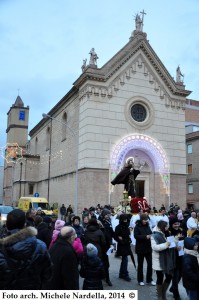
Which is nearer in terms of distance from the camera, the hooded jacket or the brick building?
the hooded jacket

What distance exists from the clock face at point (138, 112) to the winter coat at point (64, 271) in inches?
1080

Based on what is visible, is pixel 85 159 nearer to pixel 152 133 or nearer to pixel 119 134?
pixel 119 134

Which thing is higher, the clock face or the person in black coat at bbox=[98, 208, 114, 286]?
the clock face

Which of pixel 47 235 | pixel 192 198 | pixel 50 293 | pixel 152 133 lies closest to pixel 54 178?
pixel 152 133

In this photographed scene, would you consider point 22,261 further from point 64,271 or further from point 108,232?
point 108,232

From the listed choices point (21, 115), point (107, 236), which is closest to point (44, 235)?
point (107, 236)

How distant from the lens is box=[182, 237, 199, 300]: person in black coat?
6.10m

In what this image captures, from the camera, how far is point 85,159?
29.1m

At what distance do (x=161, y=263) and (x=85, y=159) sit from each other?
70.9 ft

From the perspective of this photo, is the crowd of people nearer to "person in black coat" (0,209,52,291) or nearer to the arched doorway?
"person in black coat" (0,209,52,291)

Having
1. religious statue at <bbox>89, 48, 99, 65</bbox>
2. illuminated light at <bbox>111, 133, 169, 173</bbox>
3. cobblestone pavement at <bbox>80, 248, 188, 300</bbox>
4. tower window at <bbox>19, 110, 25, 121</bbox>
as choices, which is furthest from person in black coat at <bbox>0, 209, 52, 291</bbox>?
tower window at <bbox>19, 110, 25, 121</bbox>

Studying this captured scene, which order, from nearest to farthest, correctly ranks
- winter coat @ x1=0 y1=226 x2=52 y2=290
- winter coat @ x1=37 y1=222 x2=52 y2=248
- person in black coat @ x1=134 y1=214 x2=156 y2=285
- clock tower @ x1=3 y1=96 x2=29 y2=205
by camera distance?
1. winter coat @ x1=0 y1=226 x2=52 y2=290
2. winter coat @ x1=37 y1=222 x2=52 y2=248
3. person in black coat @ x1=134 y1=214 x2=156 y2=285
4. clock tower @ x1=3 y1=96 x2=29 y2=205

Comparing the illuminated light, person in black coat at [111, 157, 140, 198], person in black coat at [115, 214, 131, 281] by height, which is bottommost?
person in black coat at [115, 214, 131, 281]

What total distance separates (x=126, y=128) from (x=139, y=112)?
2.38 m
